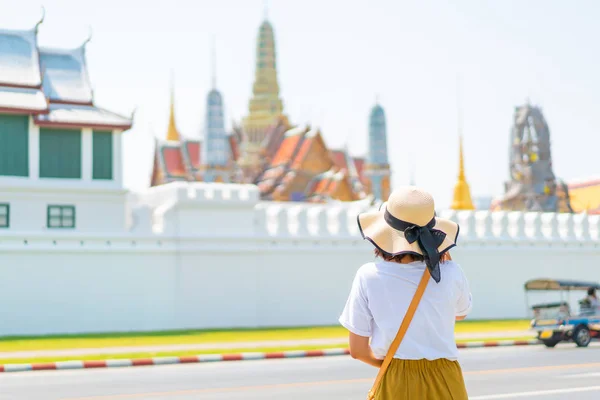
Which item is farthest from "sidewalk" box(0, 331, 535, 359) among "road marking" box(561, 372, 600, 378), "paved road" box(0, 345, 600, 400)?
"road marking" box(561, 372, 600, 378)

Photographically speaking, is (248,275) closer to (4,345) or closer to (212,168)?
(4,345)

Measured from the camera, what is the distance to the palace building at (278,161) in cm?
7138

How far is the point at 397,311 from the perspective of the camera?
4.41m

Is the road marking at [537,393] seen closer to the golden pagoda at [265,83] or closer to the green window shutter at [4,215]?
the green window shutter at [4,215]

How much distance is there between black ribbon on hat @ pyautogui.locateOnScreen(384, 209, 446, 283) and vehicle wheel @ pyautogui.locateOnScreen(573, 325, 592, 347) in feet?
54.3

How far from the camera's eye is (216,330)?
25.9m

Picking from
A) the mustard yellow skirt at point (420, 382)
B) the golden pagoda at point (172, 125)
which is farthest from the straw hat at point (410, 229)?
the golden pagoda at point (172, 125)

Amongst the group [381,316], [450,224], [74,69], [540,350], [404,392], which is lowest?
[540,350]

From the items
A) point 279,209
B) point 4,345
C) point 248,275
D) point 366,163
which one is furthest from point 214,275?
point 366,163


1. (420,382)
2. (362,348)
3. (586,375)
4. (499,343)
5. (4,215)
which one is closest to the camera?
(420,382)

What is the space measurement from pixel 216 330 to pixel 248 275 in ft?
7.03

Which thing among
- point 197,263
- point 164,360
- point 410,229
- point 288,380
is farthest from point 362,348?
point 197,263

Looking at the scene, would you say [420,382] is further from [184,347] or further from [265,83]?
[265,83]

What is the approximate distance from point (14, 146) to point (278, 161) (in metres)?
49.0
